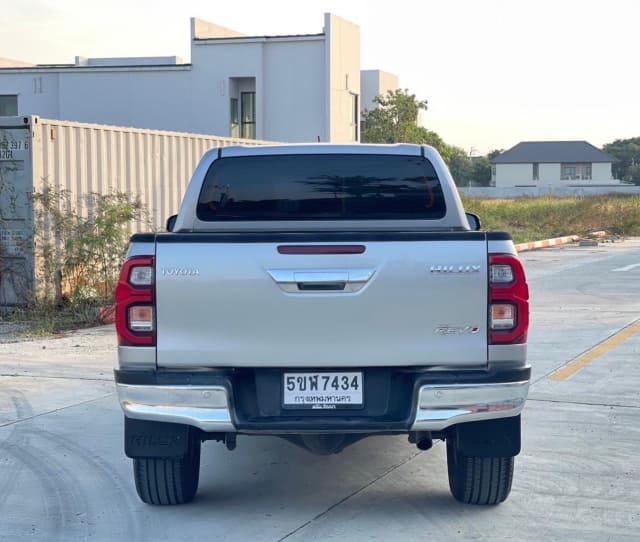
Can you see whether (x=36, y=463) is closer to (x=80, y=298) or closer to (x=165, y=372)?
(x=165, y=372)

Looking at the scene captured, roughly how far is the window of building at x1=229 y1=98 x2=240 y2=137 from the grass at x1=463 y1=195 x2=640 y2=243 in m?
8.89

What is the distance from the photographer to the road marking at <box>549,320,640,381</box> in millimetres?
10125

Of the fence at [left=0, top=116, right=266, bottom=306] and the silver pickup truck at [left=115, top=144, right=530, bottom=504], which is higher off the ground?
the fence at [left=0, top=116, right=266, bottom=306]

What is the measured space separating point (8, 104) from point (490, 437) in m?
38.8

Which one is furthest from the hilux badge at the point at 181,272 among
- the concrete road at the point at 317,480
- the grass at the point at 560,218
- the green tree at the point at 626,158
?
the green tree at the point at 626,158

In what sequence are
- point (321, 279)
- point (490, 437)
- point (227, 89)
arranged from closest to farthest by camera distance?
1. point (321, 279)
2. point (490, 437)
3. point (227, 89)

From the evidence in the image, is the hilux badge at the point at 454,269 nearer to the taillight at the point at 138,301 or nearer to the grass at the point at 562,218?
the taillight at the point at 138,301

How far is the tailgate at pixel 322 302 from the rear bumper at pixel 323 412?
0.09m

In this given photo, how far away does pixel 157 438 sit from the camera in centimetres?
554

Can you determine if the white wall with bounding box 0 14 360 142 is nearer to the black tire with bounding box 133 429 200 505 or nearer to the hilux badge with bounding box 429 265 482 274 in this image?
the black tire with bounding box 133 429 200 505

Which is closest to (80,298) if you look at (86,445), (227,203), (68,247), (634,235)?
(68,247)

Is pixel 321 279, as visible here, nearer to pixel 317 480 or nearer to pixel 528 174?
pixel 317 480

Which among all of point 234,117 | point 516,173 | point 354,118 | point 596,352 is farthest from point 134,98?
point 516,173

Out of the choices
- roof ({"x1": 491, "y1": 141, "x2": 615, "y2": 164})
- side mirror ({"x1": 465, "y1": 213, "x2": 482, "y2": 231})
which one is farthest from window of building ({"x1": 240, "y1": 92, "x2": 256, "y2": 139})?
roof ({"x1": 491, "y1": 141, "x2": 615, "y2": 164})
